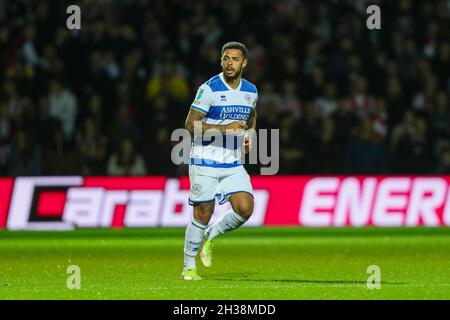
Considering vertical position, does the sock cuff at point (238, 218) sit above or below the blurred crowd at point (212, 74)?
below

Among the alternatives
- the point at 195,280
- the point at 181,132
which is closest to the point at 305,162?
the point at 181,132

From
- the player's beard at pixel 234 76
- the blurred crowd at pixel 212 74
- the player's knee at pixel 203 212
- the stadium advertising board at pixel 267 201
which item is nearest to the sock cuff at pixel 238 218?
the player's knee at pixel 203 212

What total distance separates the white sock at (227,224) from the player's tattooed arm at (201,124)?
0.93 meters

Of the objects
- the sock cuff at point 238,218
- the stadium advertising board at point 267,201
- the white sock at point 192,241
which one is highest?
the sock cuff at point 238,218

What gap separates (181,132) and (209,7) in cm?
331

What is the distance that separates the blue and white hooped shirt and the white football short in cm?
6

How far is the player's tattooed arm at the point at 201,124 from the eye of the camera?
11758 mm

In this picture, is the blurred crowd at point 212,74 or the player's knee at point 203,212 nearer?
the player's knee at point 203,212

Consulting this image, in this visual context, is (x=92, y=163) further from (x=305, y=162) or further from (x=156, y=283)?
(x=156, y=283)

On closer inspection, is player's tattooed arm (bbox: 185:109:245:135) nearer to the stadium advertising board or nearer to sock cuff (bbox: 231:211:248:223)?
sock cuff (bbox: 231:211:248:223)

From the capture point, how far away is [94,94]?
70.3 feet

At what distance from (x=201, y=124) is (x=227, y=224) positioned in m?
1.20

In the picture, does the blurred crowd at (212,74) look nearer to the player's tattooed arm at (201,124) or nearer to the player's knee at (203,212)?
the player's knee at (203,212)

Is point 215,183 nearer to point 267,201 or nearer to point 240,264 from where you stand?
point 240,264
